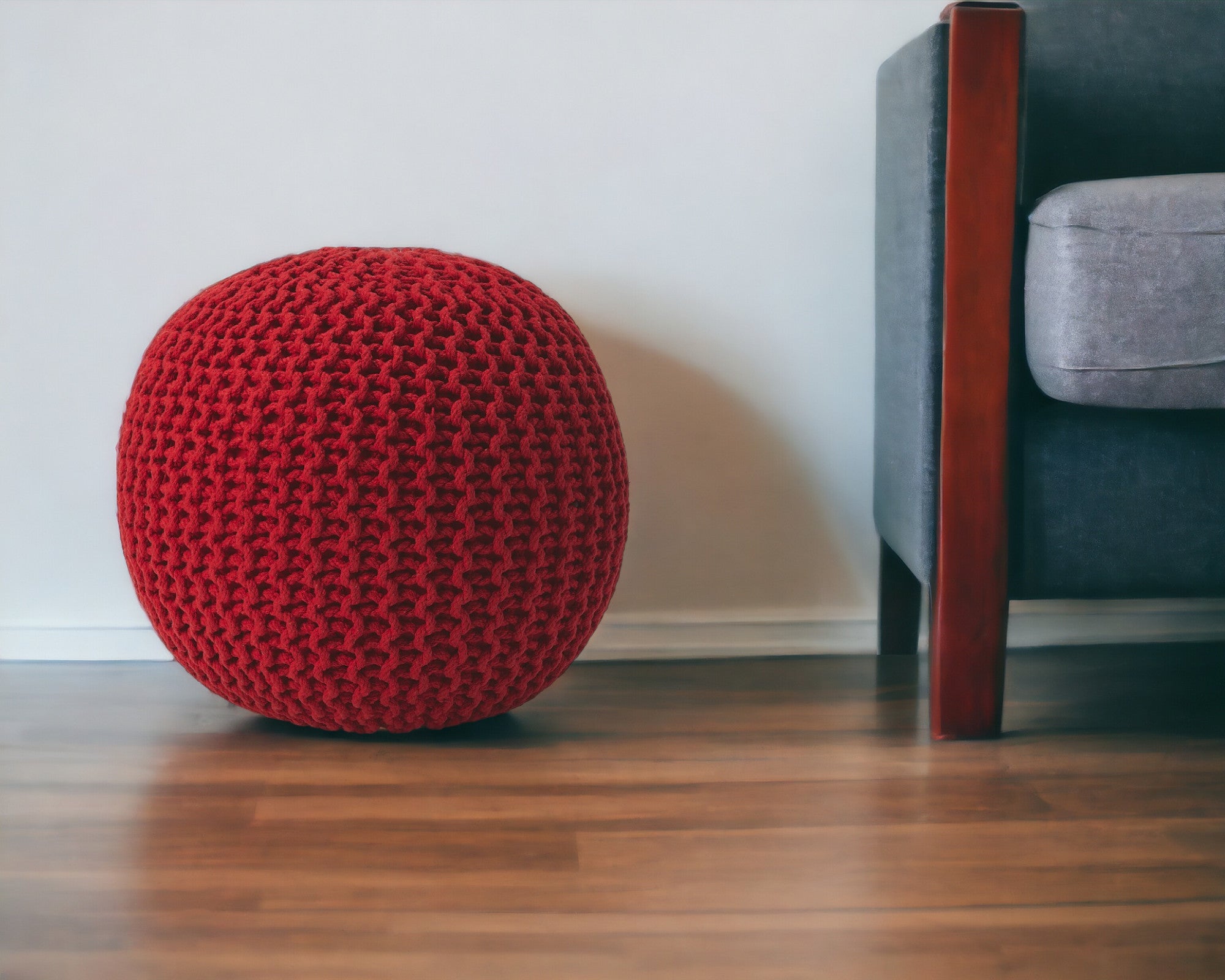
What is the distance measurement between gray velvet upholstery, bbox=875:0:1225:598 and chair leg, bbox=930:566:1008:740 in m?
0.03

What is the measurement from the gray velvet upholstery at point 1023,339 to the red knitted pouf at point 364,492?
34 cm

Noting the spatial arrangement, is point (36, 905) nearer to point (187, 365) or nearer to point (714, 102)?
point (187, 365)

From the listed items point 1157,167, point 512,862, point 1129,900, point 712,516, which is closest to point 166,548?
point 512,862

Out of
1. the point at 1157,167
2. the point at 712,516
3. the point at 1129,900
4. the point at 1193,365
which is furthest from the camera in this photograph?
the point at 712,516

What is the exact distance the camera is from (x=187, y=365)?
890 millimetres

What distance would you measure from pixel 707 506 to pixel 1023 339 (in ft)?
1.51

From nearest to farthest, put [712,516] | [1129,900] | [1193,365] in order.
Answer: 1. [1129,900]
2. [1193,365]
3. [712,516]

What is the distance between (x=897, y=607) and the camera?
1.26 m

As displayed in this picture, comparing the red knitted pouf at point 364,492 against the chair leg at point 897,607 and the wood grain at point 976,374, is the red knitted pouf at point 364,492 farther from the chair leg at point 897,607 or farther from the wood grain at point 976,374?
the chair leg at point 897,607

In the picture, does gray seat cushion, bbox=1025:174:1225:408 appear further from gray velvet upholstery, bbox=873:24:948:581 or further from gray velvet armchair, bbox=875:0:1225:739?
gray velvet upholstery, bbox=873:24:948:581

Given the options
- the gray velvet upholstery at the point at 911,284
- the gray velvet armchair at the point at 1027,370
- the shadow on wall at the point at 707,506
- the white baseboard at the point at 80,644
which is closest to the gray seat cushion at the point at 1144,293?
the gray velvet armchair at the point at 1027,370

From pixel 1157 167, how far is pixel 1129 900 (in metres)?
0.85

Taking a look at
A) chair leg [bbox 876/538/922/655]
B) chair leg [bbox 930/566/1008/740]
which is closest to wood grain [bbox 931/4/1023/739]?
chair leg [bbox 930/566/1008/740]

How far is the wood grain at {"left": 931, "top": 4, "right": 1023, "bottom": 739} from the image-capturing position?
0.89 meters
